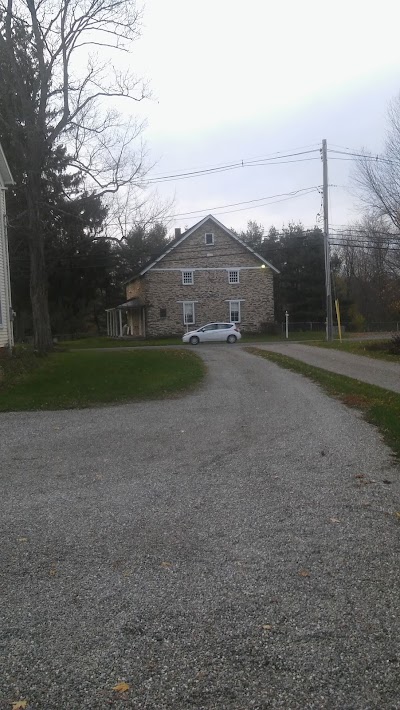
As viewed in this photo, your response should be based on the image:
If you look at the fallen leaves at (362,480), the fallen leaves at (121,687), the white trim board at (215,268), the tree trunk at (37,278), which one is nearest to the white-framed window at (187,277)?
the white trim board at (215,268)

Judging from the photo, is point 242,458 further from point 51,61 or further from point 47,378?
point 51,61

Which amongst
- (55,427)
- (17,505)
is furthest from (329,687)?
(55,427)

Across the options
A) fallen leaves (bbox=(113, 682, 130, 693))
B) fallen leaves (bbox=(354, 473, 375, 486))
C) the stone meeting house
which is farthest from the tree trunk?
fallen leaves (bbox=(113, 682, 130, 693))

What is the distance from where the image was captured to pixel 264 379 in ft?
59.0

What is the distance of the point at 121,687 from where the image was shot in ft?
10.0

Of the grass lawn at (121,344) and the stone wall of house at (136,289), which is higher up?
the stone wall of house at (136,289)

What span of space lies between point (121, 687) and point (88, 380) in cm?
1495

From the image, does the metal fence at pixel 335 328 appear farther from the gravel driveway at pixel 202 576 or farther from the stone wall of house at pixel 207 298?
the gravel driveway at pixel 202 576

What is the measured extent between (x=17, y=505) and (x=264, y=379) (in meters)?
12.3

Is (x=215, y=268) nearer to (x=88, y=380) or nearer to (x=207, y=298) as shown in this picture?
(x=207, y=298)

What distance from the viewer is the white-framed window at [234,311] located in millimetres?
50188

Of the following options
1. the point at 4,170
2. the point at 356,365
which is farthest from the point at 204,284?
the point at 356,365

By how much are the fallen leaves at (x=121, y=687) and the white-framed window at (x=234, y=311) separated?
155 feet

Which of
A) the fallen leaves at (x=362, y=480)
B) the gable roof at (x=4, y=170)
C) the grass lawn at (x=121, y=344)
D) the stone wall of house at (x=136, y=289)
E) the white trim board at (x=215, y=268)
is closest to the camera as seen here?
the fallen leaves at (x=362, y=480)
